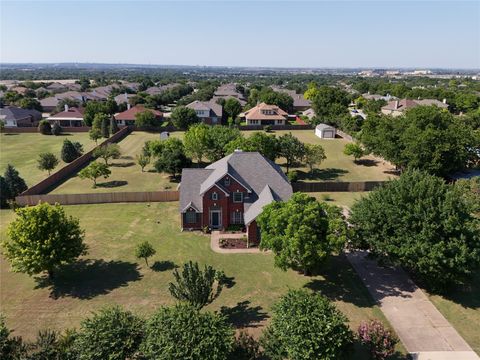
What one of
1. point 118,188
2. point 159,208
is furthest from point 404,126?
point 118,188

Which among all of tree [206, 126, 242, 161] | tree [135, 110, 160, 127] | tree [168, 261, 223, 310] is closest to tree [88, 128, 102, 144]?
tree [135, 110, 160, 127]

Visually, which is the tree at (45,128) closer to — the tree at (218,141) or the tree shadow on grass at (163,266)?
the tree at (218,141)

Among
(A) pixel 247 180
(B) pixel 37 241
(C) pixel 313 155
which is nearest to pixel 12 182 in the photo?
(B) pixel 37 241

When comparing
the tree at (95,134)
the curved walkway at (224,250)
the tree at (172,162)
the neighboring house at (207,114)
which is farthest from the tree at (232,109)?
the curved walkway at (224,250)

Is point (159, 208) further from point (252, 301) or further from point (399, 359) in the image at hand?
point (399, 359)

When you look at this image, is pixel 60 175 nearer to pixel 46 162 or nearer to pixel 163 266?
pixel 46 162

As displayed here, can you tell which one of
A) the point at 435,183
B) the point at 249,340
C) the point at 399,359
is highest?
the point at 435,183
